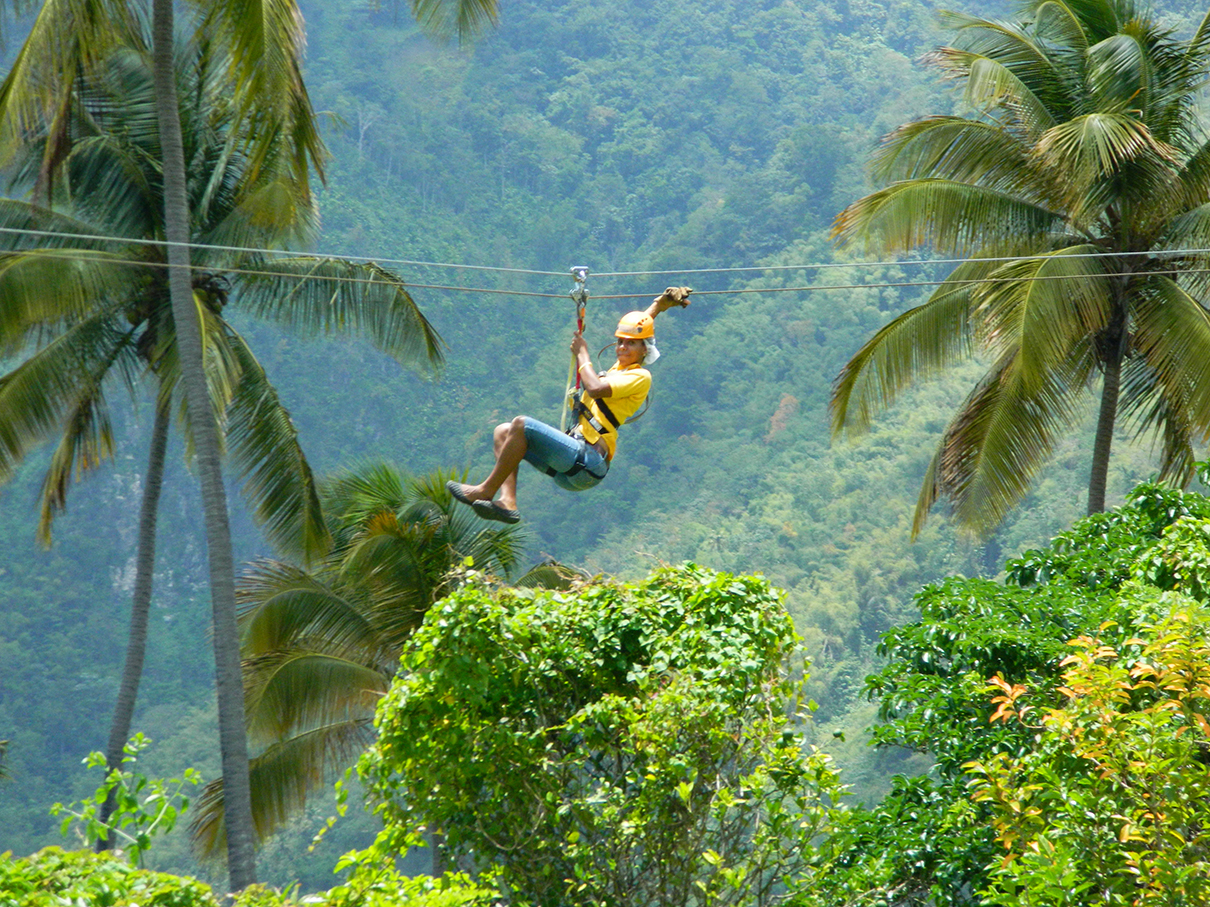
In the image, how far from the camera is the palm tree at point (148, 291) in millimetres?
13188

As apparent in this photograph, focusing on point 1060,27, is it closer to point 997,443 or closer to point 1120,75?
point 1120,75

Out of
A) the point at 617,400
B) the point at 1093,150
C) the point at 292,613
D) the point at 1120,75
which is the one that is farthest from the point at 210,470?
the point at 1120,75

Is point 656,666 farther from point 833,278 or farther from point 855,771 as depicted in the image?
point 833,278

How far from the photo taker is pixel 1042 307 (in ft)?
40.4

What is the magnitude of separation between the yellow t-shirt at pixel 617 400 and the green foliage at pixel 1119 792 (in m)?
3.47

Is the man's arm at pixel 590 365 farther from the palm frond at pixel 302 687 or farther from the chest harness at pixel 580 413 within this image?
the palm frond at pixel 302 687

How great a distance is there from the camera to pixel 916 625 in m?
9.80

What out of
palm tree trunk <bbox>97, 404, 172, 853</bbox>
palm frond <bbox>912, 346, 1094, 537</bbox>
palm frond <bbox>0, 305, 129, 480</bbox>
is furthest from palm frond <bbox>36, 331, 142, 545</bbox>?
palm frond <bbox>912, 346, 1094, 537</bbox>

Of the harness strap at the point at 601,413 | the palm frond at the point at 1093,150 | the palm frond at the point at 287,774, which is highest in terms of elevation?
the palm frond at the point at 1093,150

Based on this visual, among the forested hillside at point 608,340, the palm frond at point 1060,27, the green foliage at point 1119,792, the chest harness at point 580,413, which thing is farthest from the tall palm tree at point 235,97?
the forested hillside at point 608,340

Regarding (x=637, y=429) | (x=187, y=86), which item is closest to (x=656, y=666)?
(x=187, y=86)

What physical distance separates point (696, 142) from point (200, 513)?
33.8 m

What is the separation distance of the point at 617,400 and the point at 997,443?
561 cm

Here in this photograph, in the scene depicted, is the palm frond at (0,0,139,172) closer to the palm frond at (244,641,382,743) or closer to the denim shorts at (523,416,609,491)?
the denim shorts at (523,416,609,491)
